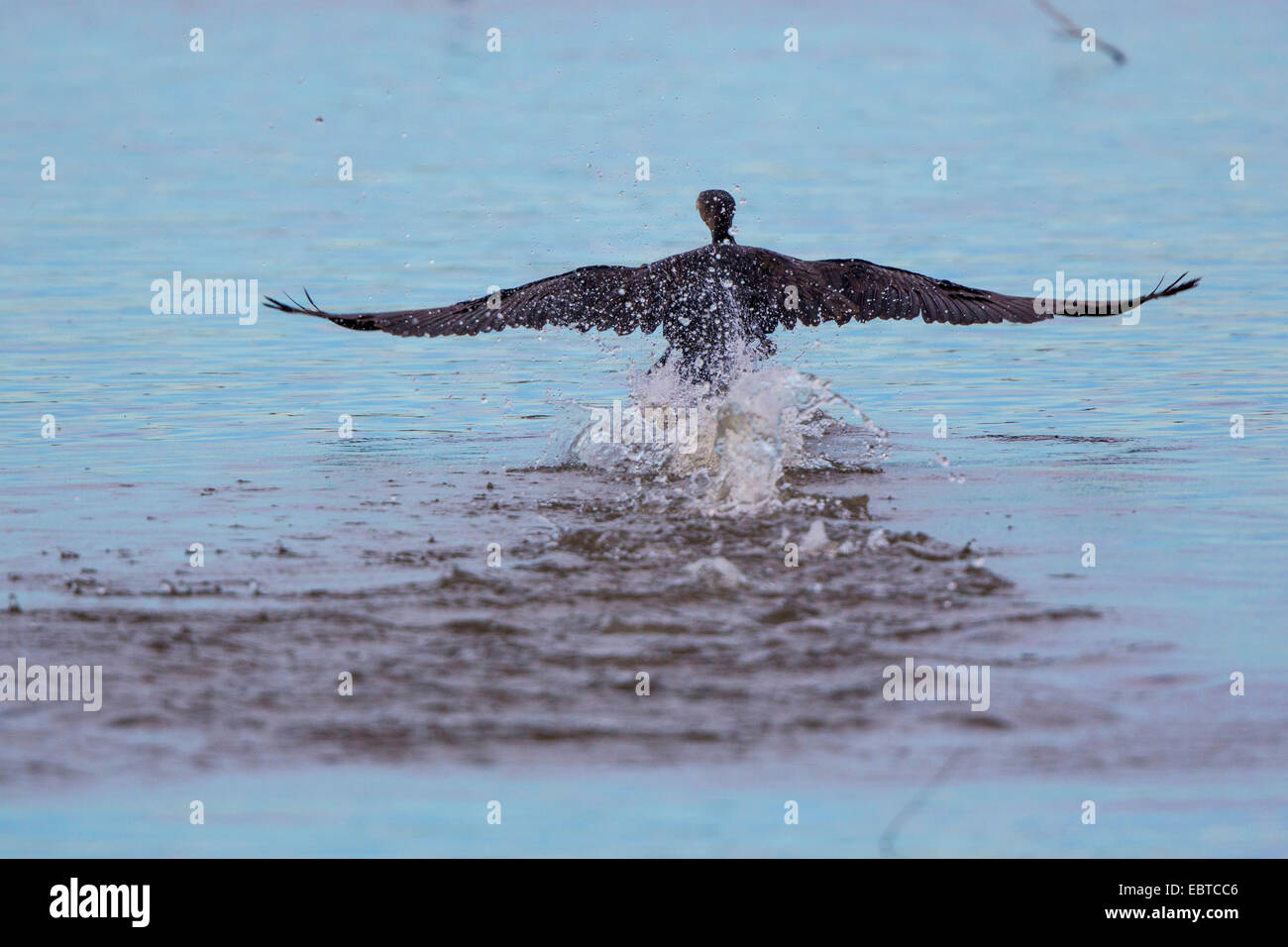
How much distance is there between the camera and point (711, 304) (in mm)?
9117

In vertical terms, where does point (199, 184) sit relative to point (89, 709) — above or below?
above

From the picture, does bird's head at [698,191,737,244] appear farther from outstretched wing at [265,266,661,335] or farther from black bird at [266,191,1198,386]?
outstretched wing at [265,266,661,335]

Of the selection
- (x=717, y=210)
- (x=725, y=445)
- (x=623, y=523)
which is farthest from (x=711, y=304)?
(x=623, y=523)

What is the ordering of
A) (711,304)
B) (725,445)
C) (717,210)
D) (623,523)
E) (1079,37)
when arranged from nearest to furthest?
(623,523), (725,445), (711,304), (717,210), (1079,37)

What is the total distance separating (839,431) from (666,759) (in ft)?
17.5

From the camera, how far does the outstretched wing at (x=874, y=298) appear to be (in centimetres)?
921

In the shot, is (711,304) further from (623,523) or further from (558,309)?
(623,523)

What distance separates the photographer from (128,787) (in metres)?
5.05

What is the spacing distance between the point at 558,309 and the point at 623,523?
1.79 m

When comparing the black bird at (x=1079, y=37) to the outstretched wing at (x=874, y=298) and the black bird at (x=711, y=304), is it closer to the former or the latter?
the outstretched wing at (x=874, y=298)

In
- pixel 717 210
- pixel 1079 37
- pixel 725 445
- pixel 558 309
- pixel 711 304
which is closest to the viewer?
pixel 725 445

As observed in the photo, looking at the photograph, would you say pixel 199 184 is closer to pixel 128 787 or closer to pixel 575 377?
pixel 575 377

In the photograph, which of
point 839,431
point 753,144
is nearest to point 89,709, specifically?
point 839,431

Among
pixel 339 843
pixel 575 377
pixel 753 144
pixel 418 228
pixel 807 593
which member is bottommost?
pixel 339 843
